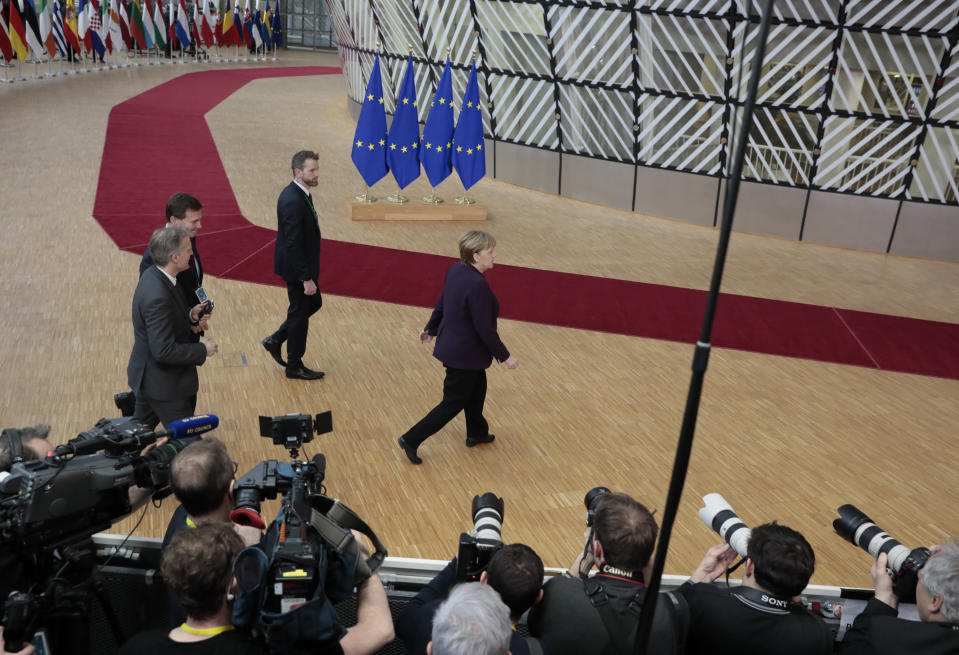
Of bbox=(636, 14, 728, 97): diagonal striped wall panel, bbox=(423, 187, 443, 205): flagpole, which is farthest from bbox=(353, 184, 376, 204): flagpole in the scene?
bbox=(636, 14, 728, 97): diagonal striped wall panel

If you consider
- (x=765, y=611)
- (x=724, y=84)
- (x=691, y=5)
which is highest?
(x=691, y=5)

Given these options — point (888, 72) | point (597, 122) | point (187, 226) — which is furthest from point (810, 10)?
point (187, 226)

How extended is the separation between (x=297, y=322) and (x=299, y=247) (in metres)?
0.57

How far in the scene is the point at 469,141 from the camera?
11.3m

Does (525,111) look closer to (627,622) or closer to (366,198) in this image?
(366,198)

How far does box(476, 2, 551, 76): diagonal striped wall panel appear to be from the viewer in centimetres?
1234

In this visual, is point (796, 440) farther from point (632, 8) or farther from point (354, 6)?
point (354, 6)

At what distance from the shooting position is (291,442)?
122 inches

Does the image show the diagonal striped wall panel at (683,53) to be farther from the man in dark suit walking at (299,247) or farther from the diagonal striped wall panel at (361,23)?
the man in dark suit walking at (299,247)

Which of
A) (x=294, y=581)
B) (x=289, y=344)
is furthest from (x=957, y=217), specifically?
(x=294, y=581)

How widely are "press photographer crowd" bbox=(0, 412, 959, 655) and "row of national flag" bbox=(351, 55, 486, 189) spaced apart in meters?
8.80

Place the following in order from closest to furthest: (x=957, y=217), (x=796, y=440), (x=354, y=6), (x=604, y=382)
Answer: (x=796, y=440) → (x=604, y=382) → (x=957, y=217) → (x=354, y=6)

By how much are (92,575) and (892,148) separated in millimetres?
10792

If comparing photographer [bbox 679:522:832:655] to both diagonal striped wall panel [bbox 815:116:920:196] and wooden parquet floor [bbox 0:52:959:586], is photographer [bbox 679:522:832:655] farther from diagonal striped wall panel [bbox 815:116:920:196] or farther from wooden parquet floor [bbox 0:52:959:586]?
diagonal striped wall panel [bbox 815:116:920:196]
